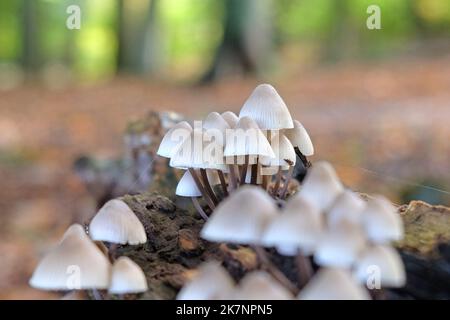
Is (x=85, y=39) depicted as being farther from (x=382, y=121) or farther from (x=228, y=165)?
(x=228, y=165)

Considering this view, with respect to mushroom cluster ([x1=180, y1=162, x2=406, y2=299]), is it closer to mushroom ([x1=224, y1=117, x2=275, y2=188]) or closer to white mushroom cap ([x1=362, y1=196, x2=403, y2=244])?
white mushroom cap ([x1=362, y1=196, x2=403, y2=244])

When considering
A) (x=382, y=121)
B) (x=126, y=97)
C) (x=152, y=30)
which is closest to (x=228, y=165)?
(x=382, y=121)

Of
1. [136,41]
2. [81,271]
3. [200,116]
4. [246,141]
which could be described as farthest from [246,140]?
[136,41]

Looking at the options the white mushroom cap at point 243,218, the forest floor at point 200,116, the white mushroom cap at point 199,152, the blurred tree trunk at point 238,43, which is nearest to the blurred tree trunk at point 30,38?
the forest floor at point 200,116

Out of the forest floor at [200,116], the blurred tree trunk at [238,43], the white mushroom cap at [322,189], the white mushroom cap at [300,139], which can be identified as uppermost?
the blurred tree trunk at [238,43]

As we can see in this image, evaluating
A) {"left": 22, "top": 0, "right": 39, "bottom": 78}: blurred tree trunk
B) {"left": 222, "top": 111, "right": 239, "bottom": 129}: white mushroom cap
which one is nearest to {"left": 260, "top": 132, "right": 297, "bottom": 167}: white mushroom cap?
{"left": 222, "top": 111, "right": 239, "bottom": 129}: white mushroom cap

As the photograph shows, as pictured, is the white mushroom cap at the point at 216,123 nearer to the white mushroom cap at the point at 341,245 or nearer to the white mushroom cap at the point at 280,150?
the white mushroom cap at the point at 280,150

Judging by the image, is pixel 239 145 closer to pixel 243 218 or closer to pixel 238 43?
pixel 243 218
